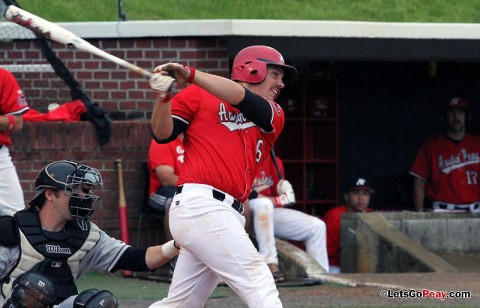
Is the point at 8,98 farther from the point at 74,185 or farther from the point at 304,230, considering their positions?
the point at 74,185

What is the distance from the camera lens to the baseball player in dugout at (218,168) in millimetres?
5730

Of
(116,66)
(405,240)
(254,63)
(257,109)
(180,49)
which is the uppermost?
(180,49)

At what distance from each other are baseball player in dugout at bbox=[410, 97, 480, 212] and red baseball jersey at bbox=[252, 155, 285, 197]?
6.78 feet

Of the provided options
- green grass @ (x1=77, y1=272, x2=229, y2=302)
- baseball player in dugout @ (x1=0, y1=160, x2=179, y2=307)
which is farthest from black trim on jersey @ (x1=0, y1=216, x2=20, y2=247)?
green grass @ (x1=77, y1=272, x2=229, y2=302)

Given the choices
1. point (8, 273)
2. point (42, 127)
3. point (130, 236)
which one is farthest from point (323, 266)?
point (8, 273)

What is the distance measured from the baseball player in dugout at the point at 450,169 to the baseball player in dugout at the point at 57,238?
279 inches

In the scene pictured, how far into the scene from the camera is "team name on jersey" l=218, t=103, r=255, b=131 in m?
5.99

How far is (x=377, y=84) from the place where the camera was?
44.2 feet

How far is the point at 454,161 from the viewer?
12.3 meters

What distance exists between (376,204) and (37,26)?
7859 millimetres

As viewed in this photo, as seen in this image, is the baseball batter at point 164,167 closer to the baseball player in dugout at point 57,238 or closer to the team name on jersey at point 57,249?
the baseball player in dugout at point 57,238

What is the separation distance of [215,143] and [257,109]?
0.91 feet

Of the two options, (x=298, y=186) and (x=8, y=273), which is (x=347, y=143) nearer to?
(x=298, y=186)

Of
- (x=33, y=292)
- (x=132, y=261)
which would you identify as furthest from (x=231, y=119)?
(x=33, y=292)
